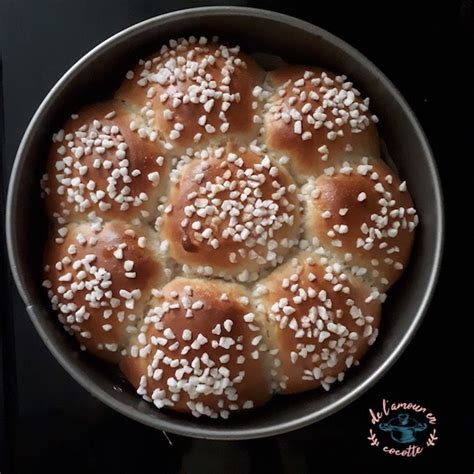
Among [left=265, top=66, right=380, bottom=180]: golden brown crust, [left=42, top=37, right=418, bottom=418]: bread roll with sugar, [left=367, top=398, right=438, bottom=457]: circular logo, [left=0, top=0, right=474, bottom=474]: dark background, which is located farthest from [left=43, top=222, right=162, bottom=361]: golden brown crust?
[left=367, top=398, right=438, bottom=457]: circular logo

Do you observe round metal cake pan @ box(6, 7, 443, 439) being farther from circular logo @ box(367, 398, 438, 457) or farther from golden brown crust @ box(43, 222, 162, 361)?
circular logo @ box(367, 398, 438, 457)

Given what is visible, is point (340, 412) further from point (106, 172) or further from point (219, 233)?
point (106, 172)

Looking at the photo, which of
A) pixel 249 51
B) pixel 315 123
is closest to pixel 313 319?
pixel 315 123

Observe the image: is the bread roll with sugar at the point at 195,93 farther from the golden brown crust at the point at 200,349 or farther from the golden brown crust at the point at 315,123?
the golden brown crust at the point at 200,349

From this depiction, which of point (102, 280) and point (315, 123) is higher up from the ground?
point (315, 123)

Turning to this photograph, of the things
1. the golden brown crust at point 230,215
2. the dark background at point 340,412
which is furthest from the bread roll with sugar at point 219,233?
the dark background at point 340,412

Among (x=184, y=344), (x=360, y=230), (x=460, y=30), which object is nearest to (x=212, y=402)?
(x=184, y=344)
